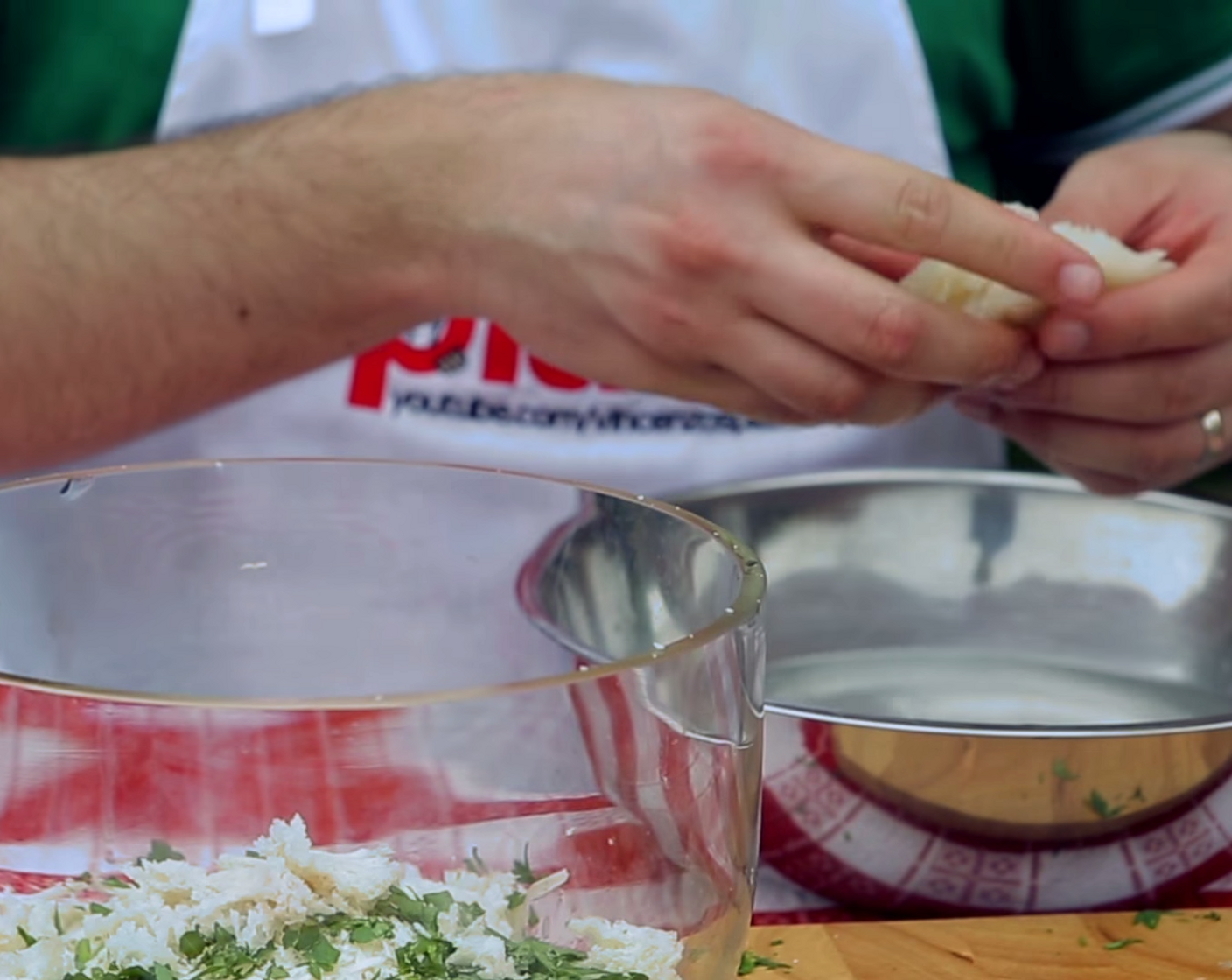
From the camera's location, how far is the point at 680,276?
643mm

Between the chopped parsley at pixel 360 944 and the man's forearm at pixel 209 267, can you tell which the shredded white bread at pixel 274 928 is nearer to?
the chopped parsley at pixel 360 944

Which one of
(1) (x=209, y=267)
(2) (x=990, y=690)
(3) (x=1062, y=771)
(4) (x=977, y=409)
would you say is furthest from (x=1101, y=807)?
(1) (x=209, y=267)

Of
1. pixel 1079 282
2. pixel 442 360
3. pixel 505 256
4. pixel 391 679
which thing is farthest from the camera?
pixel 442 360

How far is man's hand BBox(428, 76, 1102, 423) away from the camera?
598 millimetres

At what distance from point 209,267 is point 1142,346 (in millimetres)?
414

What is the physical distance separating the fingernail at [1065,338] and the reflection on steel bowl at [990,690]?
143mm

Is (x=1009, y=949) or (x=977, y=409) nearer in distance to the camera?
(x=1009, y=949)

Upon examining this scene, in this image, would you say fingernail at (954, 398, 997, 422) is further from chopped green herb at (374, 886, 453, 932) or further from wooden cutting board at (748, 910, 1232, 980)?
chopped green herb at (374, 886, 453, 932)

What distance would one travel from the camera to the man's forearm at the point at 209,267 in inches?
29.3

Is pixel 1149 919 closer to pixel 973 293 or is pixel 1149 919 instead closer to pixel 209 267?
pixel 973 293

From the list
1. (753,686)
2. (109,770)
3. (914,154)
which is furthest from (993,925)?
(914,154)

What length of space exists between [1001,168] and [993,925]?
67cm

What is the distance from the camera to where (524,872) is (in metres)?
0.32

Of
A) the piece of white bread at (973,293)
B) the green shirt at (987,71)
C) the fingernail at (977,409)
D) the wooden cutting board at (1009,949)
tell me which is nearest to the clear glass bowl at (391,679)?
the wooden cutting board at (1009,949)
